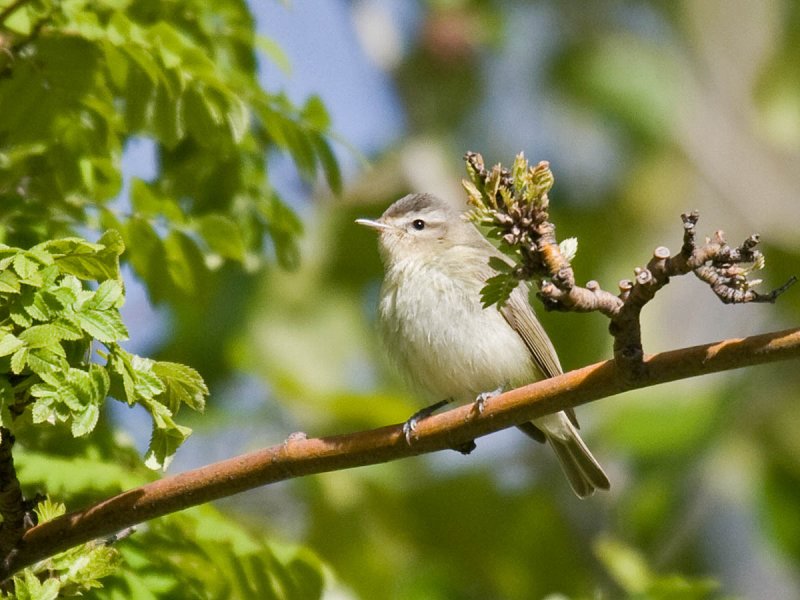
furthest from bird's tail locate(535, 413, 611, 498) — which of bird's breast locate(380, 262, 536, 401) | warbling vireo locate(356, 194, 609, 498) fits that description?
bird's breast locate(380, 262, 536, 401)

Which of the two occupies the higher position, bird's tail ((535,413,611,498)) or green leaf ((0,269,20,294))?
bird's tail ((535,413,611,498))

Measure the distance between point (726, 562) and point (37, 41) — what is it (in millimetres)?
6338

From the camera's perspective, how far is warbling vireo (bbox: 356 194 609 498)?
4.66 metres

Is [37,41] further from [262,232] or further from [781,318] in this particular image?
[781,318]

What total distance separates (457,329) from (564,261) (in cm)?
243

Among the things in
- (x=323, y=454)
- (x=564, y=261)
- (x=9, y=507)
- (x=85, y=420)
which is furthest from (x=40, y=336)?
(x=564, y=261)

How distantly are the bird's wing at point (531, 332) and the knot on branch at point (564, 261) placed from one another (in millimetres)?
2558

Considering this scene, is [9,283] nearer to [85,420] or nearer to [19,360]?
[19,360]

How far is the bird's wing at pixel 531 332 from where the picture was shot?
4898 mm

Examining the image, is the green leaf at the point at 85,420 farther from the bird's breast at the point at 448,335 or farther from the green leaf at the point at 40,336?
the bird's breast at the point at 448,335

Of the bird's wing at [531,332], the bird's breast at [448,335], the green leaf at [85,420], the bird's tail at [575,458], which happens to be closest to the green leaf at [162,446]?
the green leaf at [85,420]

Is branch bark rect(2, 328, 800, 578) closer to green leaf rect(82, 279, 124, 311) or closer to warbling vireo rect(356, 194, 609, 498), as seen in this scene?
green leaf rect(82, 279, 124, 311)

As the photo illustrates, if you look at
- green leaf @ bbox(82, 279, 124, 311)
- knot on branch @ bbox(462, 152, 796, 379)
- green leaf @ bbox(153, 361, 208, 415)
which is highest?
green leaf @ bbox(82, 279, 124, 311)

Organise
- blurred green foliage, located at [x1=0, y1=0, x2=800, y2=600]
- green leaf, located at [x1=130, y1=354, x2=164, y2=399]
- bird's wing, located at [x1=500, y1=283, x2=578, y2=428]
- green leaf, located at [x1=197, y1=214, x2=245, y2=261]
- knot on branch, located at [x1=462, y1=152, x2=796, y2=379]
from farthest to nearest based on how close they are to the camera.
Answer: bird's wing, located at [x1=500, y1=283, x2=578, y2=428] < green leaf, located at [x1=197, y1=214, x2=245, y2=261] < blurred green foliage, located at [x1=0, y1=0, x2=800, y2=600] < green leaf, located at [x1=130, y1=354, x2=164, y2=399] < knot on branch, located at [x1=462, y1=152, x2=796, y2=379]
